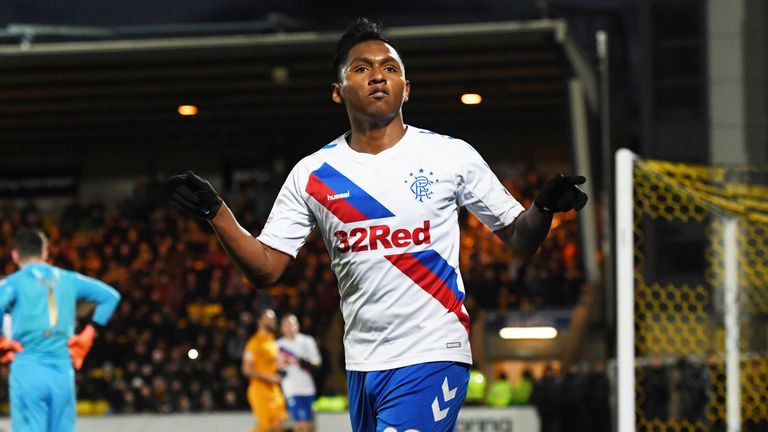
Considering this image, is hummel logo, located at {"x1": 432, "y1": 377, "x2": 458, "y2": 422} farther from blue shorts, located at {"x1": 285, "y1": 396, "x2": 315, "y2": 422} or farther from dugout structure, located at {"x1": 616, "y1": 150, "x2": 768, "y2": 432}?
blue shorts, located at {"x1": 285, "y1": 396, "x2": 315, "y2": 422}

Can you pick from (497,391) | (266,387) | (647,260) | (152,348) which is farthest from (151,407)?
(647,260)

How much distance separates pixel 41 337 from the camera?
7.46 m

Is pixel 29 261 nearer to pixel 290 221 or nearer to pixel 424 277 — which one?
pixel 290 221

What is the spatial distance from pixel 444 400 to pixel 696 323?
41.4ft

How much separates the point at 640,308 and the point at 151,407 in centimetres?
763

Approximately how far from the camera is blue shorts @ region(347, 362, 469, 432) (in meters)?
3.57

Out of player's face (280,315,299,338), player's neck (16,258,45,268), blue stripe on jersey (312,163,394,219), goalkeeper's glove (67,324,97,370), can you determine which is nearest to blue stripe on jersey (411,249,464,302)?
blue stripe on jersey (312,163,394,219)

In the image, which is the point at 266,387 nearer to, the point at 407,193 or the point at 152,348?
the point at 152,348

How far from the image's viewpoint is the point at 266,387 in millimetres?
13688

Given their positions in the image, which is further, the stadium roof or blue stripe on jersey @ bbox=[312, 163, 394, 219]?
the stadium roof

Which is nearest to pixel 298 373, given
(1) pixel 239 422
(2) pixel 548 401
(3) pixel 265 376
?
(3) pixel 265 376

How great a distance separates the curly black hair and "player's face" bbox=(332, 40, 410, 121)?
0.12 ft

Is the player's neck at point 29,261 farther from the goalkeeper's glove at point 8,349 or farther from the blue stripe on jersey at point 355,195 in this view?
the blue stripe on jersey at point 355,195

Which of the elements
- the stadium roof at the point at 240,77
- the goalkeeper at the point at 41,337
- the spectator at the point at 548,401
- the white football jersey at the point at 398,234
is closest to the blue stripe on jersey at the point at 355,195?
the white football jersey at the point at 398,234
